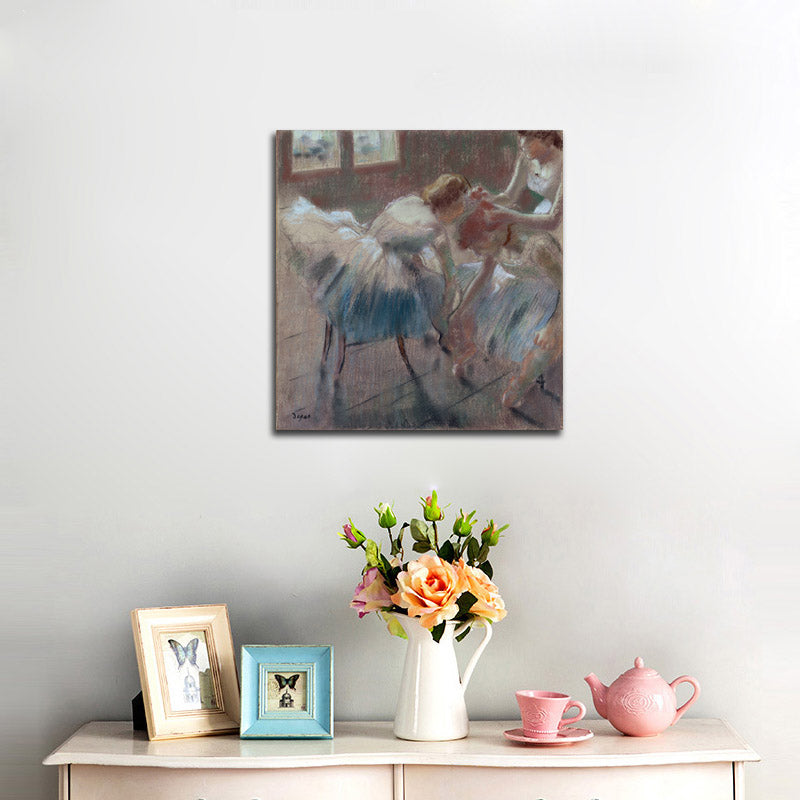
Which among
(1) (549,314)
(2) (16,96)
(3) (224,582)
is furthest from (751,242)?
(2) (16,96)

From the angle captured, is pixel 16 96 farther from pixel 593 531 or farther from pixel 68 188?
pixel 593 531

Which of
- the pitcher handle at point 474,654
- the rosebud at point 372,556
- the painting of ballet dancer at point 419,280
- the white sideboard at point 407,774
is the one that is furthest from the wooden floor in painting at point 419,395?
the white sideboard at point 407,774

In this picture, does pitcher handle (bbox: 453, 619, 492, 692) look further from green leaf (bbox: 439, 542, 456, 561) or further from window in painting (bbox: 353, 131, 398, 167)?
window in painting (bbox: 353, 131, 398, 167)

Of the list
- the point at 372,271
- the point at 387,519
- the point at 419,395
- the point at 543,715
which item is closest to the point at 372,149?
the point at 372,271

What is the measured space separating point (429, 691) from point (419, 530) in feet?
0.99

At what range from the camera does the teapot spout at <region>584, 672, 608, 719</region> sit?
1.76 metres

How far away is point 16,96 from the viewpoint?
1.99 m

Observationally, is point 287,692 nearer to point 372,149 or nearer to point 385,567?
point 385,567

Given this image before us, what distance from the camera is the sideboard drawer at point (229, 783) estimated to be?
5.27 feet

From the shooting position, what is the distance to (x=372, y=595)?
1.73 metres

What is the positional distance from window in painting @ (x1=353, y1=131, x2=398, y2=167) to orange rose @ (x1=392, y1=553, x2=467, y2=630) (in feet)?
2.86

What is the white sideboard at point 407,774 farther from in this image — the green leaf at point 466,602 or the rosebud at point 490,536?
the rosebud at point 490,536

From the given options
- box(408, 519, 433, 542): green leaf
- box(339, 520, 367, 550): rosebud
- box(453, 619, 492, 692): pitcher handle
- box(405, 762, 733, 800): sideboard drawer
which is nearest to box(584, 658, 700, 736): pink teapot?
box(405, 762, 733, 800): sideboard drawer

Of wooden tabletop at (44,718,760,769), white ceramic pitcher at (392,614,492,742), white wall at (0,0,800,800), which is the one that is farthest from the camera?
white wall at (0,0,800,800)
